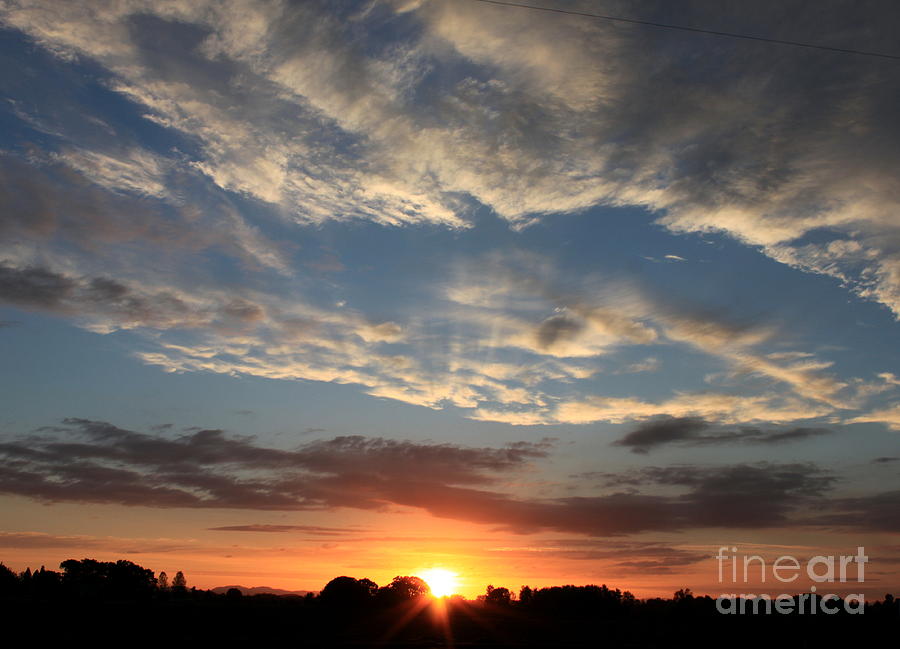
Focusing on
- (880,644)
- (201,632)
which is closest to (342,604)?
(201,632)

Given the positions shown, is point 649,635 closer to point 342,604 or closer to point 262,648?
point 262,648

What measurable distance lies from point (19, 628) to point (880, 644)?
136m

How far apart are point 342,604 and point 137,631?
10627 cm

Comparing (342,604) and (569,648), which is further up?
(569,648)

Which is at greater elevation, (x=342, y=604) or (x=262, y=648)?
(x=262, y=648)

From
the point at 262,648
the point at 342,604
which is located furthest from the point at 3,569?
the point at 262,648

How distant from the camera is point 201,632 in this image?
337 ft

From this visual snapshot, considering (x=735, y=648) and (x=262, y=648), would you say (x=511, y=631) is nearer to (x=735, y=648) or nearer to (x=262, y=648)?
(x=735, y=648)

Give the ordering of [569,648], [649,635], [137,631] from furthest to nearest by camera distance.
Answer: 1. [649,635]
2. [137,631]
3. [569,648]

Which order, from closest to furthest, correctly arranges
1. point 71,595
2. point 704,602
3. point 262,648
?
1. point 262,648
2. point 71,595
3. point 704,602

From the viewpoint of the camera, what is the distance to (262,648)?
81.6 meters

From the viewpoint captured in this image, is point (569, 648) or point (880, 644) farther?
point (880, 644)

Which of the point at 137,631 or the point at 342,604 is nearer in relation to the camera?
the point at 137,631

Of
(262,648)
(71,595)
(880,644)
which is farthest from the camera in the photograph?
(71,595)
